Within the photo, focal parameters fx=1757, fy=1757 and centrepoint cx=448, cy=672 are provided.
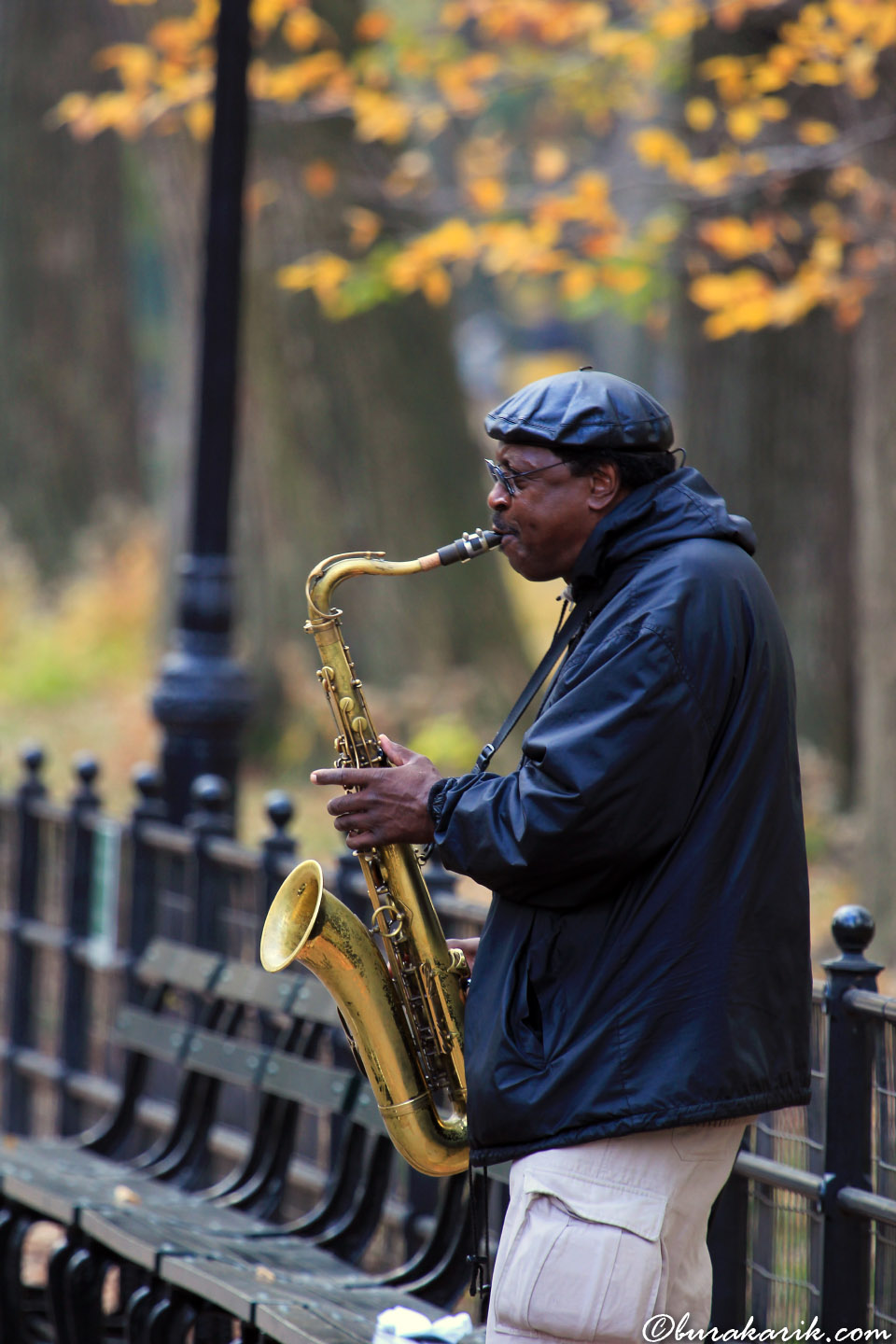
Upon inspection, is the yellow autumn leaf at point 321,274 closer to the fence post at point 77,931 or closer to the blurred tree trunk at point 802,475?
the blurred tree trunk at point 802,475

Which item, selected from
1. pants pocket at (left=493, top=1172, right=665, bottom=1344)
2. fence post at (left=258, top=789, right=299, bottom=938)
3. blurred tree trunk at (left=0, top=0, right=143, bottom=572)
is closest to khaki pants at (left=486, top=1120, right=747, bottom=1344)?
pants pocket at (left=493, top=1172, right=665, bottom=1344)

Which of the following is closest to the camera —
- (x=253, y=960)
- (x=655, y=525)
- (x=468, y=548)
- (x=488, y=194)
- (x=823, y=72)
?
(x=655, y=525)

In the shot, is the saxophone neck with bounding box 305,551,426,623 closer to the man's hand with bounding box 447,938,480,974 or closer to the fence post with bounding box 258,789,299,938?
the man's hand with bounding box 447,938,480,974

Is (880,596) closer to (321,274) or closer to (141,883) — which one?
(321,274)

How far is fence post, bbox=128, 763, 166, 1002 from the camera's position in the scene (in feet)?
19.2

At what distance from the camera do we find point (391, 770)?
10.1 ft

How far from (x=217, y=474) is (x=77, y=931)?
1.70 m

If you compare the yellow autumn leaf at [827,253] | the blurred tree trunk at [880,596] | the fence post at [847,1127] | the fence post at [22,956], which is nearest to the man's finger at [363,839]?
the fence post at [847,1127]

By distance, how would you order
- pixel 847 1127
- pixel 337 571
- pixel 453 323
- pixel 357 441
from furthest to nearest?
1. pixel 453 323
2. pixel 357 441
3. pixel 337 571
4. pixel 847 1127

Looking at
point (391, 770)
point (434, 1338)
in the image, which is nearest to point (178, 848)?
point (434, 1338)

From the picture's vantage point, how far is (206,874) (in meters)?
5.48

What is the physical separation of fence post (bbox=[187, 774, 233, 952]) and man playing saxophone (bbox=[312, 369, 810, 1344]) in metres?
2.63

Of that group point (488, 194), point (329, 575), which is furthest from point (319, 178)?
point (329, 575)

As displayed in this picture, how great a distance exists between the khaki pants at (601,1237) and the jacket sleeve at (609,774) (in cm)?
43
